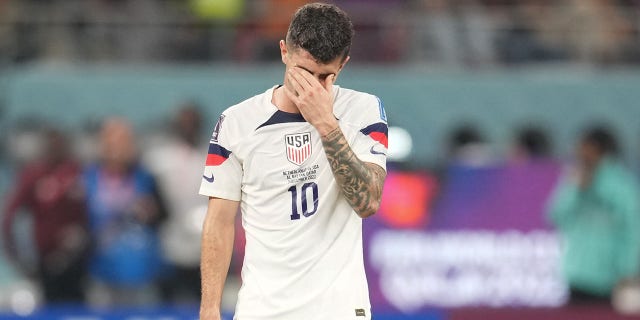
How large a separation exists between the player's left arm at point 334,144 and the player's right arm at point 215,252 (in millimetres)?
536

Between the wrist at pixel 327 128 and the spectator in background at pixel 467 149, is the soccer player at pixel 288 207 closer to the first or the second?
the wrist at pixel 327 128

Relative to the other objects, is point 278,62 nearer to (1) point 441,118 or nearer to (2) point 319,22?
(1) point 441,118

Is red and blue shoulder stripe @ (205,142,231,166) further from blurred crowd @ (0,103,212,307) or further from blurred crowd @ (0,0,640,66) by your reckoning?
blurred crowd @ (0,0,640,66)

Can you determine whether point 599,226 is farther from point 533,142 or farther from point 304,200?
point 304,200

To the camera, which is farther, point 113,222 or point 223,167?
point 113,222

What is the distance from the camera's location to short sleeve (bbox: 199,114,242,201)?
529 cm

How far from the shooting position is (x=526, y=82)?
13977 millimetres

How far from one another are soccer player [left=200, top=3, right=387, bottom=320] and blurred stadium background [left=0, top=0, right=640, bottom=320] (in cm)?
595

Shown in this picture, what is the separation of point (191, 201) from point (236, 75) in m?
2.90

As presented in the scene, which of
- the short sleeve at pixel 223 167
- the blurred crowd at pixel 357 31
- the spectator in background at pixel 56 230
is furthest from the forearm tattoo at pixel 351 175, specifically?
the blurred crowd at pixel 357 31

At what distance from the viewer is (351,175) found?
5.01 m

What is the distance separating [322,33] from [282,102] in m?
0.40

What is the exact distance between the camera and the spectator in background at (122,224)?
420 inches

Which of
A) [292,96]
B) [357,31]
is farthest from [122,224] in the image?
[292,96]
